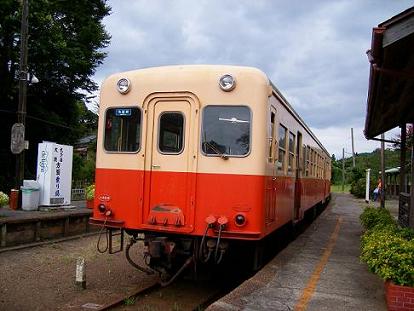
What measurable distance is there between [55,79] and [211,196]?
74.3ft

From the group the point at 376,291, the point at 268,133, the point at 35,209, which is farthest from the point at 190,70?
the point at 35,209

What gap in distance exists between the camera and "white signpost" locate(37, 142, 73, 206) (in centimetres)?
1532

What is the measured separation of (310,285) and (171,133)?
2.70 metres

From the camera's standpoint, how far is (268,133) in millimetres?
6879

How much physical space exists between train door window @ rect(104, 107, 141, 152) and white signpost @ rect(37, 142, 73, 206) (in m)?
8.60

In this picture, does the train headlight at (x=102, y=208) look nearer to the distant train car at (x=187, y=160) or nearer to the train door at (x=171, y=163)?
the distant train car at (x=187, y=160)

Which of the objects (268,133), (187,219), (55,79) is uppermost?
(55,79)

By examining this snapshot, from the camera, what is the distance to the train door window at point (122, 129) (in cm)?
716

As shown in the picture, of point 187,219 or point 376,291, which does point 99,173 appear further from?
point 376,291

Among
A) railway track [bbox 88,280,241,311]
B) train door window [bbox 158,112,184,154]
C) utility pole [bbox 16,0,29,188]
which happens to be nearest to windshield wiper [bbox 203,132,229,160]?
train door window [bbox 158,112,184,154]

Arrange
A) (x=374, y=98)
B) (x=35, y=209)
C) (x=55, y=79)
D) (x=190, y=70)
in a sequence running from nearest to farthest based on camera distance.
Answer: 1. (x=190, y=70)
2. (x=374, y=98)
3. (x=35, y=209)
4. (x=55, y=79)

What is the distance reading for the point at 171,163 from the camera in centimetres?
689

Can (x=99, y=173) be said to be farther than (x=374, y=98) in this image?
No

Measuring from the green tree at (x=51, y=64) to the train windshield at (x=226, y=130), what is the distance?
742 inches
